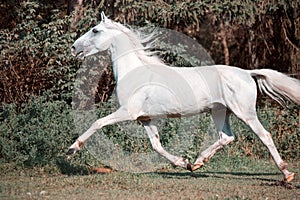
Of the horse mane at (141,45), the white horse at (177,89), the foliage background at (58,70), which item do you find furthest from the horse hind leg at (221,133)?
the foliage background at (58,70)

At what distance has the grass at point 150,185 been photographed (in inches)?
261

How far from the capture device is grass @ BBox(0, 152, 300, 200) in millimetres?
6637

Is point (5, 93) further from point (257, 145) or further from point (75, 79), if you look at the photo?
point (257, 145)

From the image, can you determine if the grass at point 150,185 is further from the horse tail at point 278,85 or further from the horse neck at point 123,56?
the horse neck at point 123,56

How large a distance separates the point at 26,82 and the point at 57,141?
280 cm

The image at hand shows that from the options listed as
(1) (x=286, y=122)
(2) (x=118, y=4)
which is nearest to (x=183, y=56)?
(2) (x=118, y=4)

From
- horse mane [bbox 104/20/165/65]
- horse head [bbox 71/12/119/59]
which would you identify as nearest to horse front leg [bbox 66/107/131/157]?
horse mane [bbox 104/20/165/65]

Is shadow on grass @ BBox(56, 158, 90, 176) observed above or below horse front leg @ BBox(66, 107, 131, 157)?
below

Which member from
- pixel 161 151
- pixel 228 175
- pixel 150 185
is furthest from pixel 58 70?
pixel 150 185

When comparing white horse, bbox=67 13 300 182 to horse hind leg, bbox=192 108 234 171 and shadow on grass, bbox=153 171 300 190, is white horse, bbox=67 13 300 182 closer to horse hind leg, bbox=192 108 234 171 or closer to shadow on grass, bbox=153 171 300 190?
horse hind leg, bbox=192 108 234 171

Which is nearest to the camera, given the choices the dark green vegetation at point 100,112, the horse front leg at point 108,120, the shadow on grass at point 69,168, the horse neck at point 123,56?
the dark green vegetation at point 100,112

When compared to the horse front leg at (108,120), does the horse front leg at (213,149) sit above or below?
below

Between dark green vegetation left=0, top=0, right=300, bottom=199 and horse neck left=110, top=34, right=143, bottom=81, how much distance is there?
4.92 ft

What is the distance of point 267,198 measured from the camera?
6.50m
